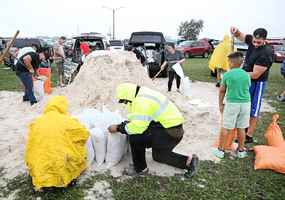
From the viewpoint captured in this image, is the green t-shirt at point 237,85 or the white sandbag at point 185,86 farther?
the white sandbag at point 185,86

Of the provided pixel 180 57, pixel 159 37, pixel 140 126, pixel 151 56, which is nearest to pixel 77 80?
pixel 180 57

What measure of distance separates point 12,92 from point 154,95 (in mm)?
7185

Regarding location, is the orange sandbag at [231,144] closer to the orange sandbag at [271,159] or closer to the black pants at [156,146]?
the orange sandbag at [271,159]

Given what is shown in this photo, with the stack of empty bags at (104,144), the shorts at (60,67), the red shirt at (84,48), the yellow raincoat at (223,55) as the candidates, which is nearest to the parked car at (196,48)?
the red shirt at (84,48)

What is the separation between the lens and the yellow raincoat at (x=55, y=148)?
10.7ft

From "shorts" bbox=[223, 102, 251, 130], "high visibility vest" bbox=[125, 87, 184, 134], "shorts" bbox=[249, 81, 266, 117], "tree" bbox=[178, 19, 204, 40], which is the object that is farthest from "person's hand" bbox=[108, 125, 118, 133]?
"tree" bbox=[178, 19, 204, 40]

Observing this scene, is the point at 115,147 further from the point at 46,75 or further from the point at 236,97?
the point at 46,75

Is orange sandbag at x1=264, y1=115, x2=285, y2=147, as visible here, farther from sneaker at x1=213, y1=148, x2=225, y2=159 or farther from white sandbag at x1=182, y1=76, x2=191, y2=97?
white sandbag at x1=182, y1=76, x2=191, y2=97

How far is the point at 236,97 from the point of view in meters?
4.21

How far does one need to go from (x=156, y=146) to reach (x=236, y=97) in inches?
50.4

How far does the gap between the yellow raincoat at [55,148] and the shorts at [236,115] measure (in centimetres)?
192

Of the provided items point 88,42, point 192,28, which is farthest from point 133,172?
point 192,28

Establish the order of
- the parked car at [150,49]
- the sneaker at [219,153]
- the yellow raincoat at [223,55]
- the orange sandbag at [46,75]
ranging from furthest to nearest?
the parked car at [150,49] → the yellow raincoat at [223,55] → the orange sandbag at [46,75] → the sneaker at [219,153]

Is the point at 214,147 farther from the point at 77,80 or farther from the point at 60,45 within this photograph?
the point at 60,45
